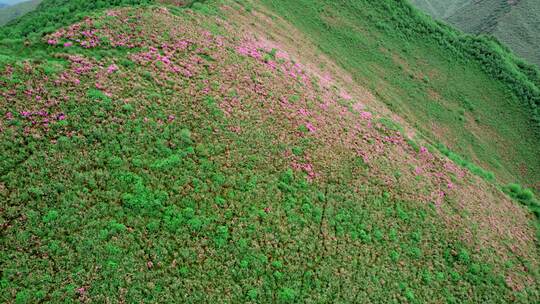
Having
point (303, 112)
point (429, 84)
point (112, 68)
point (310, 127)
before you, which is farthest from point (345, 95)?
point (112, 68)

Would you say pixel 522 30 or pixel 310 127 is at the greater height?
pixel 522 30

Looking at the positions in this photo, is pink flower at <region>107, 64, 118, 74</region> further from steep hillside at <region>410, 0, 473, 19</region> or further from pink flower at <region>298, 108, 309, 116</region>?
steep hillside at <region>410, 0, 473, 19</region>

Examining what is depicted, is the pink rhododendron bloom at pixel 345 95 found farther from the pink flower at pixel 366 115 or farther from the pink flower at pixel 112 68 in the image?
the pink flower at pixel 112 68

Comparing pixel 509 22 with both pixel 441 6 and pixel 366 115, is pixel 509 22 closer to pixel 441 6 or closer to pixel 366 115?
pixel 441 6

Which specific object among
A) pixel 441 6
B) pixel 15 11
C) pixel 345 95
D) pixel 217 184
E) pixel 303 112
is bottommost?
pixel 15 11

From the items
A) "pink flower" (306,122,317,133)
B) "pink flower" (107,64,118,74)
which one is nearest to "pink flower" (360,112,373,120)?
"pink flower" (306,122,317,133)

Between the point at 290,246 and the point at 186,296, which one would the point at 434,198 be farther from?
the point at 186,296
